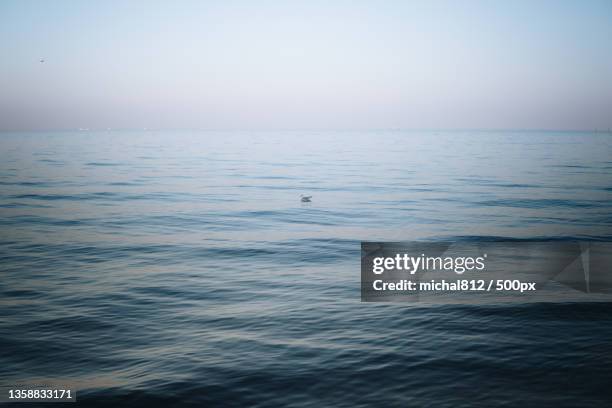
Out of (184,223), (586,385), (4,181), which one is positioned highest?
(4,181)

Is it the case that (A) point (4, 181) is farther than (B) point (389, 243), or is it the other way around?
(A) point (4, 181)

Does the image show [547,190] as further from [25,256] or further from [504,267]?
[25,256]

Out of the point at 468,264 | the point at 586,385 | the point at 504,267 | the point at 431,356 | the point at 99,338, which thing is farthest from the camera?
the point at 468,264

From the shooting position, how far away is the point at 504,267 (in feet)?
80.0

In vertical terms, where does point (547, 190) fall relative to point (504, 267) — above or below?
above

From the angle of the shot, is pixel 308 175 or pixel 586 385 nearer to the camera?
pixel 586 385

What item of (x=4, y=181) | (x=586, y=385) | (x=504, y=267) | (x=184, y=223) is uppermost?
(x=4, y=181)

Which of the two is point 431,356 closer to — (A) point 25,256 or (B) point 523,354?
(B) point 523,354

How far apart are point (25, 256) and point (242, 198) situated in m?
25.3

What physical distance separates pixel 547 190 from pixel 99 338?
48.4 metres

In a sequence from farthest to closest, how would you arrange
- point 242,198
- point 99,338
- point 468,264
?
1. point 242,198
2. point 468,264
3. point 99,338

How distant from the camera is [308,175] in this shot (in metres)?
72.8

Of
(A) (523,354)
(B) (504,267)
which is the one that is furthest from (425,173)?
(A) (523,354)

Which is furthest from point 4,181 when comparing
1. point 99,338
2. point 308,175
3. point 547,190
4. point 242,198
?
point 547,190
